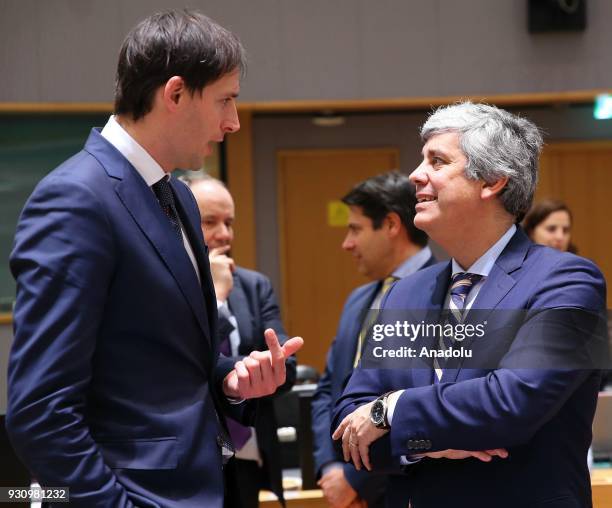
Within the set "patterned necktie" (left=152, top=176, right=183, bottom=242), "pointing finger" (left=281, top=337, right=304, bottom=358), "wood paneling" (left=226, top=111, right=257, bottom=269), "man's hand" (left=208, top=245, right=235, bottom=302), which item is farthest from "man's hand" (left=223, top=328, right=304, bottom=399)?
"wood paneling" (left=226, top=111, right=257, bottom=269)

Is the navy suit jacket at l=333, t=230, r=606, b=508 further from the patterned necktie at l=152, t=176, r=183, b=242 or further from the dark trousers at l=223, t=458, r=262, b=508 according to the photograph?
the dark trousers at l=223, t=458, r=262, b=508

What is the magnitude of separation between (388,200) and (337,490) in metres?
1.13

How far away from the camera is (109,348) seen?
158 centimetres

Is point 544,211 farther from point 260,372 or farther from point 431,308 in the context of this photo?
point 260,372

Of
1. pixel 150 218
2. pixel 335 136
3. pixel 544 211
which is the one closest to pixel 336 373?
pixel 150 218

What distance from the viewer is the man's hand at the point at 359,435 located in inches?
78.7

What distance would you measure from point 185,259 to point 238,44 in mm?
442

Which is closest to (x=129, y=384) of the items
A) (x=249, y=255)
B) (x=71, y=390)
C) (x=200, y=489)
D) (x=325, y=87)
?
(x=71, y=390)

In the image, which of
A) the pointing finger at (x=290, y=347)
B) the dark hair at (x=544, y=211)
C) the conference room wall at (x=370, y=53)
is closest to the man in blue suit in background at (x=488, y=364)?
the pointing finger at (x=290, y=347)

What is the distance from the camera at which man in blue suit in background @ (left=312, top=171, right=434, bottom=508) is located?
305 cm

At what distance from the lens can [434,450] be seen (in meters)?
1.92

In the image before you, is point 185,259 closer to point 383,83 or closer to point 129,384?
point 129,384

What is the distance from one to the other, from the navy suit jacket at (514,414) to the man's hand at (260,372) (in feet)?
1.07

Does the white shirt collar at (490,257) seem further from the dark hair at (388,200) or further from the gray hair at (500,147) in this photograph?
the dark hair at (388,200)
